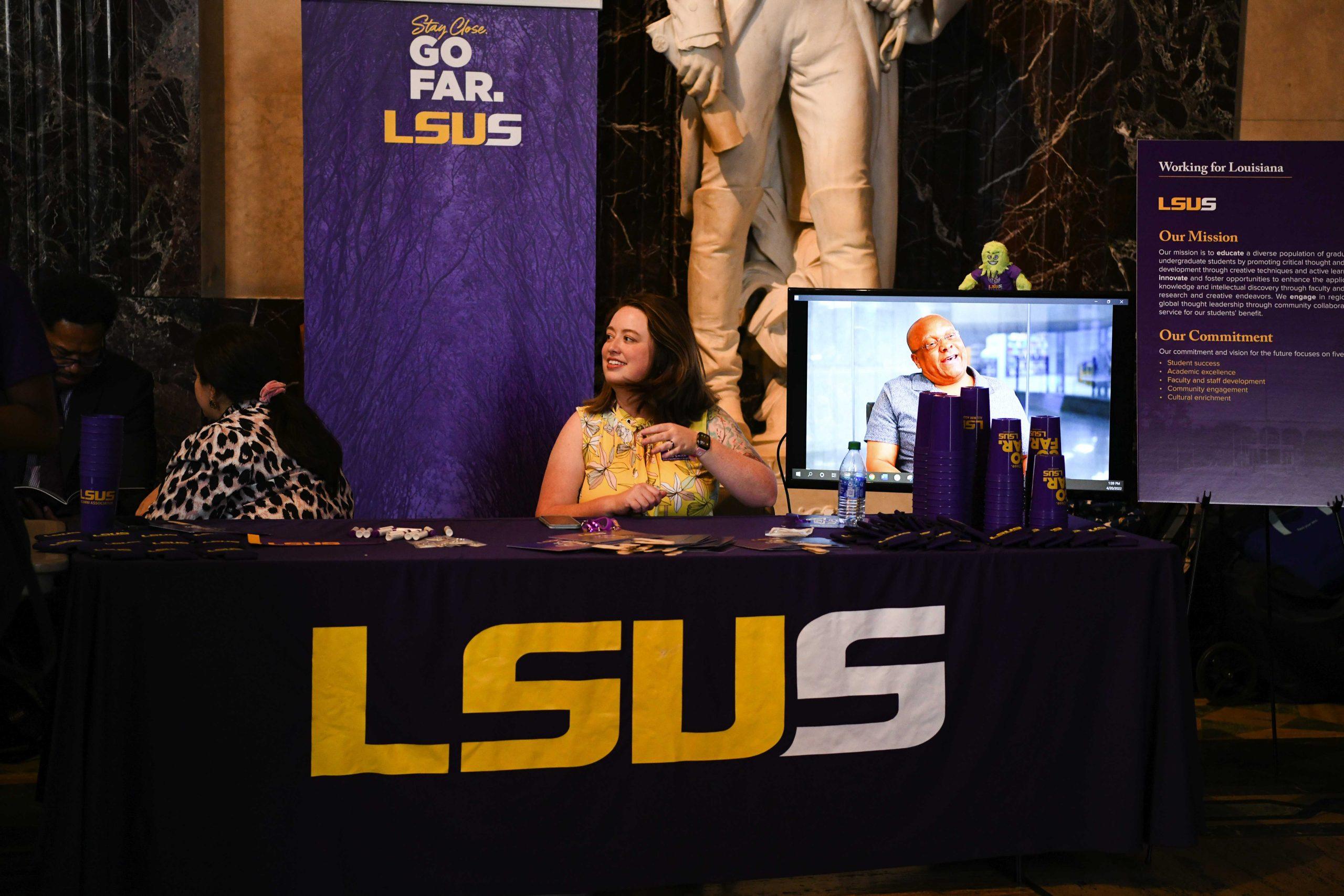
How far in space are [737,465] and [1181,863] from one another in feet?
4.12

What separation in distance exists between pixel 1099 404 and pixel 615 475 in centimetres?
132

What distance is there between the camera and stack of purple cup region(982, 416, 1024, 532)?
7.32 feet

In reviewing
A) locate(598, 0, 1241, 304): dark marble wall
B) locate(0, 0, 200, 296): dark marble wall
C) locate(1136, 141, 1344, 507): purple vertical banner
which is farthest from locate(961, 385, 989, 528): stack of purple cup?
locate(0, 0, 200, 296): dark marble wall

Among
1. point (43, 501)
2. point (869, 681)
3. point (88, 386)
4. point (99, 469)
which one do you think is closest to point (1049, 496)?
point (869, 681)

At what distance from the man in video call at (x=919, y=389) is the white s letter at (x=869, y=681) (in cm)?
91

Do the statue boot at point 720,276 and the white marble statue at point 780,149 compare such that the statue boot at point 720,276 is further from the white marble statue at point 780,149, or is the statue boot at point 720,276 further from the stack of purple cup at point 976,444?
the stack of purple cup at point 976,444

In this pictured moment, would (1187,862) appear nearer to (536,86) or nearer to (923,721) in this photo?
(923,721)

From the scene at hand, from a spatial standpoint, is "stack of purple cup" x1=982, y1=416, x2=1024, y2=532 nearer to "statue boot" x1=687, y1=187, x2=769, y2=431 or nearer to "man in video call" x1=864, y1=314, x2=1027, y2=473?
"man in video call" x1=864, y1=314, x2=1027, y2=473

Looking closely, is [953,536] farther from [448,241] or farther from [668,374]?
[448,241]

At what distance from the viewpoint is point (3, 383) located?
183 centimetres

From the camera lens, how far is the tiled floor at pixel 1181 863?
223 cm

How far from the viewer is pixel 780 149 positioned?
4.58m

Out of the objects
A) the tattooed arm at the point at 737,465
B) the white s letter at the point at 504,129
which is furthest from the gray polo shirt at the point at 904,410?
the white s letter at the point at 504,129

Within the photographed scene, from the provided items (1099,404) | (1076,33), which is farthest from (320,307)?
(1076,33)
